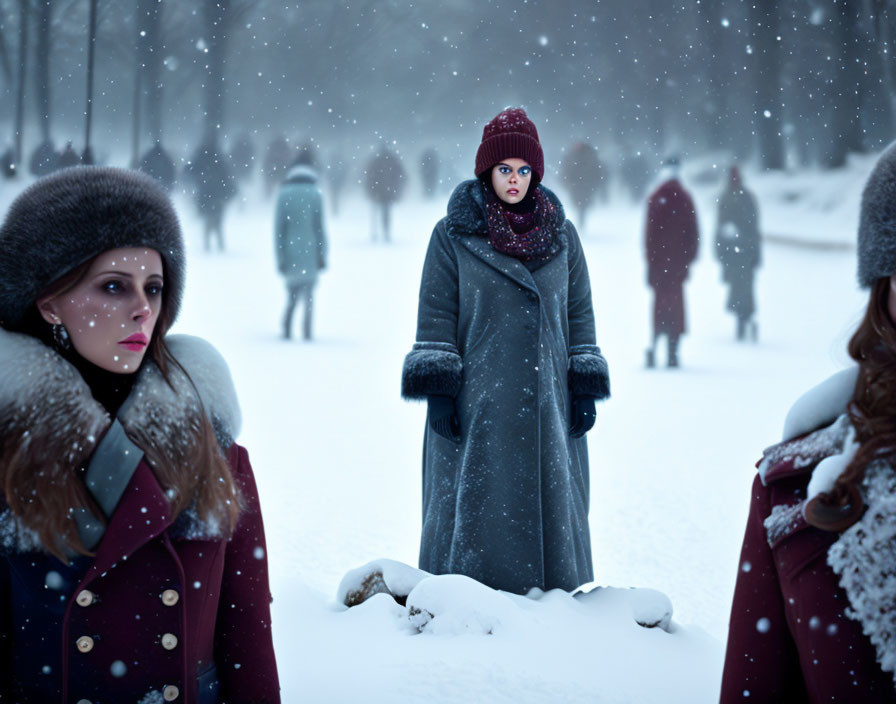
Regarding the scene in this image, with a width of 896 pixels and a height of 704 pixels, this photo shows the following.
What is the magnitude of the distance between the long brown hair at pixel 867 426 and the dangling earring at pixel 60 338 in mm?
1063

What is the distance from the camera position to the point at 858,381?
1164 mm

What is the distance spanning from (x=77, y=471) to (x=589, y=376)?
1.91 metres

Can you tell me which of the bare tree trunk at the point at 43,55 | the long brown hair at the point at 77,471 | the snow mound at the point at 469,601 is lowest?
the snow mound at the point at 469,601

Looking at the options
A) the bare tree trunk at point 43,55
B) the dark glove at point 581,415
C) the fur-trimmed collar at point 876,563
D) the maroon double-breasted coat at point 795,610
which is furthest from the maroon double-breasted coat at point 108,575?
the bare tree trunk at point 43,55

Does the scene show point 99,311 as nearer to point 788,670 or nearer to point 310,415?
point 788,670

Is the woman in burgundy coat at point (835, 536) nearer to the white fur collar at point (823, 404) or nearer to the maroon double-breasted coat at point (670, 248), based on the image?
the white fur collar at point (823, 404)

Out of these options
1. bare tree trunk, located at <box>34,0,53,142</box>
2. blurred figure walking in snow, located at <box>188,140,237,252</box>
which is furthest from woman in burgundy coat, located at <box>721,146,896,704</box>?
bare tree trunk, located at <box>34,0,53,142</box>

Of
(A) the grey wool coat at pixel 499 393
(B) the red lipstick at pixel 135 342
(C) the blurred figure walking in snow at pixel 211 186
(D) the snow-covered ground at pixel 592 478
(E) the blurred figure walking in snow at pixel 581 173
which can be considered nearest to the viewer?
(B) the red lipstick at pixel 135 342

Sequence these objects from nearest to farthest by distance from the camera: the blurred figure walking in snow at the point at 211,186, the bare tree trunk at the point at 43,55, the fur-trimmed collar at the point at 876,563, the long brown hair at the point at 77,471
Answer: the fur-trimmed collar at the point at 876,563 < the long brown hair at the point at 77,471 < the bare tree trunk at the point at 43,55 < the blurred figure walking in snow at the point at 211,186

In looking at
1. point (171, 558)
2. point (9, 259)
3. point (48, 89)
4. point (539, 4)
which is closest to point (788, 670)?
point (171, 558)

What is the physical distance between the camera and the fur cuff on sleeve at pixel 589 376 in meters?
2.98

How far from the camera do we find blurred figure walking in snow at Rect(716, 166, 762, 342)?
9422 millimetres

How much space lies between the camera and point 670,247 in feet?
26.4

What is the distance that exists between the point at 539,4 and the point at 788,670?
1607 inches
